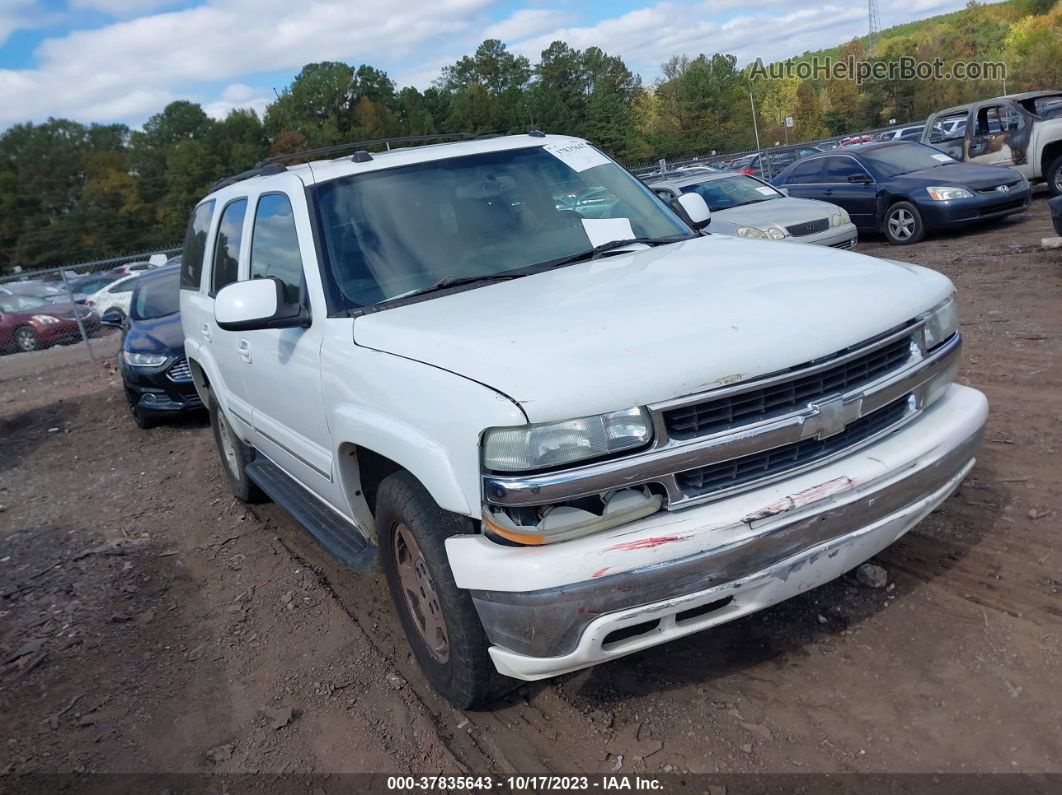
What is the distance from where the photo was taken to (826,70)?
2904 inches

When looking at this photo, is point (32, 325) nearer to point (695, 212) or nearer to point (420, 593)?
point (695, 212)

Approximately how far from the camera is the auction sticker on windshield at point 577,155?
4258mm

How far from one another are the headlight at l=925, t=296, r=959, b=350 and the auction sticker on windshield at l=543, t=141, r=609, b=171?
1817mm

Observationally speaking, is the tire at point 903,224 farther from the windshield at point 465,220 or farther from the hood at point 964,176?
the windshield at point 465,220

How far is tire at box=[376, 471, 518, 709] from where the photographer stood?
2.79 m

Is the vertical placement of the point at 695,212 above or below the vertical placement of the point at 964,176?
above

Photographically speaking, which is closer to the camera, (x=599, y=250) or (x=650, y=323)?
(x=650, y=323)

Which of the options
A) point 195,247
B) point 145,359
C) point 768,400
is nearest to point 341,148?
point 195,247

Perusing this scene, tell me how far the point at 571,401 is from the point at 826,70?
8041 centimetres

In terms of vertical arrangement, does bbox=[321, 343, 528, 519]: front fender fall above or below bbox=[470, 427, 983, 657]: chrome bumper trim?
above

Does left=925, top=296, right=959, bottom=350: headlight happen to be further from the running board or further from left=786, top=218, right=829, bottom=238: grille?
left=786, top=218, right=829, bottom=238: grille

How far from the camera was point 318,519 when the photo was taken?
13.4ft

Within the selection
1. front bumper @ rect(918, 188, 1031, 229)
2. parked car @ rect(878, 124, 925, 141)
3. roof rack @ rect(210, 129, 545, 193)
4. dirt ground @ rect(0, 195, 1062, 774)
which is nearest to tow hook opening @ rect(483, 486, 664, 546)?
dirt ground @ rect(0, 195, 1062, 774)

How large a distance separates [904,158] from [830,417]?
12133 millimetres
